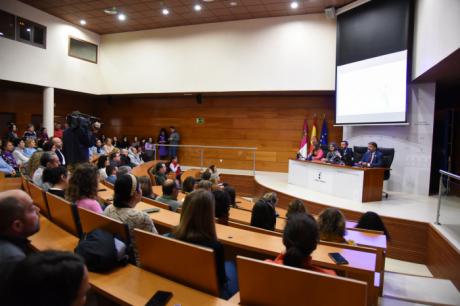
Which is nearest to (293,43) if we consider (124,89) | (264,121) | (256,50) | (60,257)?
(256,50)

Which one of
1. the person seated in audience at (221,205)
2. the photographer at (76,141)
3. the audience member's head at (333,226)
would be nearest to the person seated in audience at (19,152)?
the photographer at (76,141)

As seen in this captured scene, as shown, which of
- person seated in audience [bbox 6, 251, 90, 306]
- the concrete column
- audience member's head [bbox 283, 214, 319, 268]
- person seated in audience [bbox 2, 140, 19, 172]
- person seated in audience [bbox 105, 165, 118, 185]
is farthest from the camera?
the concrete column

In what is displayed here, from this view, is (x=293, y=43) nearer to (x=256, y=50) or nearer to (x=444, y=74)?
(x=256, y=50)

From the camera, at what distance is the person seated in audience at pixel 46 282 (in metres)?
0.88

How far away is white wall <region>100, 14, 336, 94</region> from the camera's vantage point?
8488mm

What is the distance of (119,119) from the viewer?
11859 millimetres

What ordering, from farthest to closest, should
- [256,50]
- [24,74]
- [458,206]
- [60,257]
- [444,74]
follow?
[256,50] → [24,74] → [444,74] → [458,206] → [60,257]

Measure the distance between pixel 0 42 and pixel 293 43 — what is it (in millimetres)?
7553

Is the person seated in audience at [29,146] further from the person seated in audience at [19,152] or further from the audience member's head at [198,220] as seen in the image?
the audience member's head at [198,220]

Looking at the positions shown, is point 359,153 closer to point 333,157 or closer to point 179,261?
point 333,157

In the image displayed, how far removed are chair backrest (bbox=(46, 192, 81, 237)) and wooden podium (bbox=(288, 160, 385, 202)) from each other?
4.85m

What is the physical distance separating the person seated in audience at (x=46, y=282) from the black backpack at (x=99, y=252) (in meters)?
0.89

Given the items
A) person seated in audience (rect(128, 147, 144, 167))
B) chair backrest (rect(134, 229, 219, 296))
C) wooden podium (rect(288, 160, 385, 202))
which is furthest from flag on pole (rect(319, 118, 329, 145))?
chair backrest (rect(134, 229, 219, 296))

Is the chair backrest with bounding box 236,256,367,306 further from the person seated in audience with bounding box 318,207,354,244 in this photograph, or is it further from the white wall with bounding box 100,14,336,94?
the white wall with bounding box 100,14,336,94
